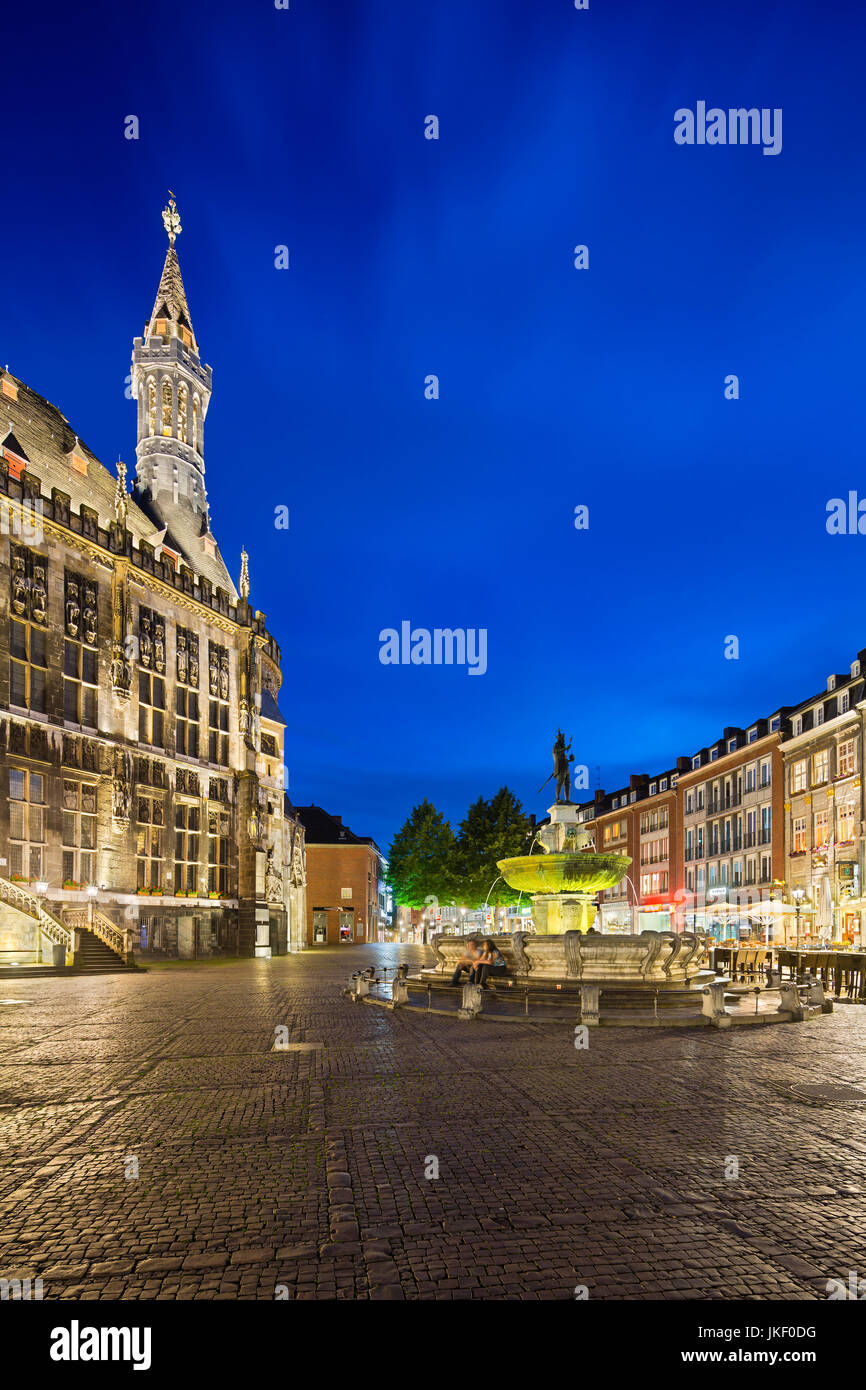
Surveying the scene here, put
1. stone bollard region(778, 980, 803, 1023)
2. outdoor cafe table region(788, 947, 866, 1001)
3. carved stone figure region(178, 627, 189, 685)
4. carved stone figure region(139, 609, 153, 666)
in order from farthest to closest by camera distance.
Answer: carved stone figure region(178, 627, 189, 685), carved stone figure region(139, 609, 153, 666), outdoor cafe table region(788, 947, 866, 1001), stone bollard region(778, 980, 803, 1023)

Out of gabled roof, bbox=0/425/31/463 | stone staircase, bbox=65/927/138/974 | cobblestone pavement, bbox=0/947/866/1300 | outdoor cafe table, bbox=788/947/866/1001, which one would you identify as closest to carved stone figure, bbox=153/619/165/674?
gabled roof, bbox=0/425/31/463

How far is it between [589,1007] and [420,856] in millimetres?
69528

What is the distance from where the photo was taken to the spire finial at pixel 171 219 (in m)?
64.6

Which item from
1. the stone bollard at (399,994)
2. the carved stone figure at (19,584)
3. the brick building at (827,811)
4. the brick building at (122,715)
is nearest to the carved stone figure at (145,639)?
the brick building at (122,715)

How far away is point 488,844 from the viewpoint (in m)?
70.9

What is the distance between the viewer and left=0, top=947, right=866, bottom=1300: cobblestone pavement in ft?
17.5

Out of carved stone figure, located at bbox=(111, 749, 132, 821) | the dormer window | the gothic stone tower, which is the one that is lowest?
carved stone figure, located at bbox=(111, 749, 132, 821)

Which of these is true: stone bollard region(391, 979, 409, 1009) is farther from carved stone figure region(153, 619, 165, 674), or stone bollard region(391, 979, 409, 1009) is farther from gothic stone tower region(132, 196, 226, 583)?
gothic stone tower region(132, 196, 226, 583)

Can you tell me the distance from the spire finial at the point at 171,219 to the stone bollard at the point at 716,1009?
65000 mm

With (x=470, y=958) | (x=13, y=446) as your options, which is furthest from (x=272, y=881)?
(x=470, y=958)

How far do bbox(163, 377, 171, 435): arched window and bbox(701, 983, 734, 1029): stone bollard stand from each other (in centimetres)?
5541

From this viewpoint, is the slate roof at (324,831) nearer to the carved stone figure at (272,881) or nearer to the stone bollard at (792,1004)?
the carved stone figure at (272,881)

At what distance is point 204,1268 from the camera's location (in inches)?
211

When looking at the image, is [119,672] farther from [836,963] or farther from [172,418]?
[836,963]
